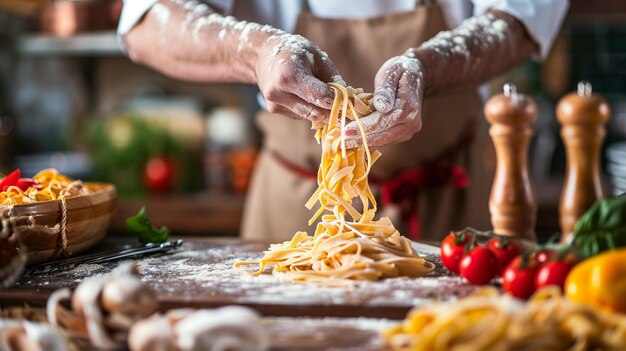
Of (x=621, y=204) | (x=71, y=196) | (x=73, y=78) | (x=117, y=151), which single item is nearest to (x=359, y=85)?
(x=71, y=196)

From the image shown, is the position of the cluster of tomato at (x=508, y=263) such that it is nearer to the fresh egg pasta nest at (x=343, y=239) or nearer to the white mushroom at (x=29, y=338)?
the fresh egg pasta nest at (x=343, y=239)

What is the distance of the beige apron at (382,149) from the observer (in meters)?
2.57

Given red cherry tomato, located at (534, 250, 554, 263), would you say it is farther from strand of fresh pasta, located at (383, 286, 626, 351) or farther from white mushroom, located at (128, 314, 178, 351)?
white mushroom, located at (128, 314, 178, 351)

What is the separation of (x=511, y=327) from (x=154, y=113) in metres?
3.71

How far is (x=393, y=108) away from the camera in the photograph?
1769 mm

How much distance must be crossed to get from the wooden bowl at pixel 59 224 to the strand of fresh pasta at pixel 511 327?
2.91ft

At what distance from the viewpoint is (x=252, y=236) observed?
289 cm

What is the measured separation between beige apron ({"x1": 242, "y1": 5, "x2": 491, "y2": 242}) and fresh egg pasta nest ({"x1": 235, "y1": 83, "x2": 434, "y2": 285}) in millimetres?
665

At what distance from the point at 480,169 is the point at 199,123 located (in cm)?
214

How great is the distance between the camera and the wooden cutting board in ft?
Answer: 4.73

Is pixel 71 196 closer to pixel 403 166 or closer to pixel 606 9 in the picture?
pixel 403 166

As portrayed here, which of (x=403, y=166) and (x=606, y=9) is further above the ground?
(x=606, y=9)

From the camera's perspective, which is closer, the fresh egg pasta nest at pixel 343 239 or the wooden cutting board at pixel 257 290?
the wooden cutting board at pixel 257 290

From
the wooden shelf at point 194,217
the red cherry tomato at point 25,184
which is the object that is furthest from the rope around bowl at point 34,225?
the wooden shelf at point 194,217
